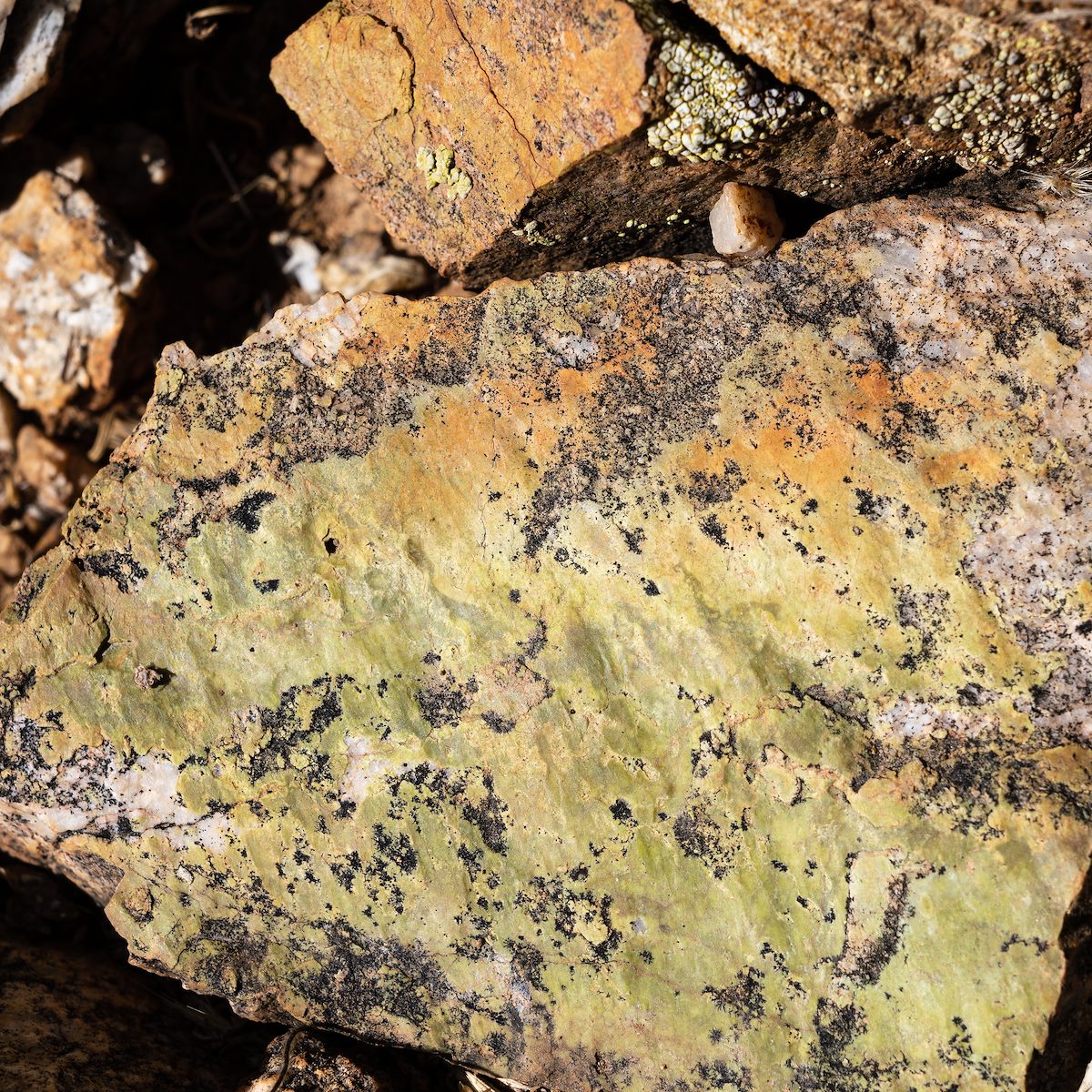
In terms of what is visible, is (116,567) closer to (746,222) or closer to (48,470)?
(48,470)

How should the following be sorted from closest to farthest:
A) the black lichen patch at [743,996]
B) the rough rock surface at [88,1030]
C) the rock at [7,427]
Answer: the black lichen patch at [743,996], the rough rock surface at [88,1030], the rock at [7,427]

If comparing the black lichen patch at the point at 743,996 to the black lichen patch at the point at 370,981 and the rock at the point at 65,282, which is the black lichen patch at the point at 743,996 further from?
the rock at the point at 65,282

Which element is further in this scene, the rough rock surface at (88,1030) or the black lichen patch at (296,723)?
the rough rock surface at (88,1030)

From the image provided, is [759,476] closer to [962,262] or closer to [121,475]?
[962,262]

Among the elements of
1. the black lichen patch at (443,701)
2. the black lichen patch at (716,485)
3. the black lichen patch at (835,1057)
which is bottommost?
the black lichen patch at (835,1057)

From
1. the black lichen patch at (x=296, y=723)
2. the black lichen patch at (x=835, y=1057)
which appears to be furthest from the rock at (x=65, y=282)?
the black lichen patch at (x=835, y=1057)

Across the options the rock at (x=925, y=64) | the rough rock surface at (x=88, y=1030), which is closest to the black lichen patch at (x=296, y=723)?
the rough rock surface at (x=88, y=1030)

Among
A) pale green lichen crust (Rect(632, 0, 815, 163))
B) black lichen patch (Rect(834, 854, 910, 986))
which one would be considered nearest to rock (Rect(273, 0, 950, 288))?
pale green lichen crust (Rect(632, 0, 815, 163))

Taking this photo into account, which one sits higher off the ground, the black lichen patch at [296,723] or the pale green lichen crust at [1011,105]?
the pale green lichen crust at [1011,105]

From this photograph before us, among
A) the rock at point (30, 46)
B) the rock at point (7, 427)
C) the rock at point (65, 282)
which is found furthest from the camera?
the rock at point (7, 427)
